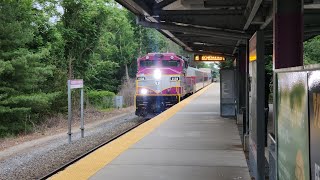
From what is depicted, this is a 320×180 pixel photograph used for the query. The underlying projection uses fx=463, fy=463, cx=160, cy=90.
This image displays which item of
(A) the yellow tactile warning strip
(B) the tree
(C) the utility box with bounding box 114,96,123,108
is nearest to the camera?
(A) the yellow tactile warning strip

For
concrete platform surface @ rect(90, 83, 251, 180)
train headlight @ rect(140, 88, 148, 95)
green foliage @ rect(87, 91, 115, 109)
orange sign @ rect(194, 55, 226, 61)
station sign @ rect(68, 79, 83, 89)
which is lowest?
concrete platform surface @ rect(90, 83, 251, 180)

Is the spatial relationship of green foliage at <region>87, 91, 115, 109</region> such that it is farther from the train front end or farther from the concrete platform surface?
the concrete platform surface

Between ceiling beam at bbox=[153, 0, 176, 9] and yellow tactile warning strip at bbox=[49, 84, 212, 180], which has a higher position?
ceiling beam at bbox=[153, 0, 176, 9]

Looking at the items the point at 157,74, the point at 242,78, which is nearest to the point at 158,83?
the point at 157,74

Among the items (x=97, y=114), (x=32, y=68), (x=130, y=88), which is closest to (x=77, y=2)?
(x=97, y=114)

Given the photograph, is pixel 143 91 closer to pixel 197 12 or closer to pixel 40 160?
pixel 40 160

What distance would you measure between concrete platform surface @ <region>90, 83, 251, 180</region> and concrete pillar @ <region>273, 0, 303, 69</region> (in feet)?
6.58

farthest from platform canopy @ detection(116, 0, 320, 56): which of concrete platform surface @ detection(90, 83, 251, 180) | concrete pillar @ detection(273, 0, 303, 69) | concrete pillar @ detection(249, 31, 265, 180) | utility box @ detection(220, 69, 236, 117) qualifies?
utility box @ detection(220, 69, 236, 117)

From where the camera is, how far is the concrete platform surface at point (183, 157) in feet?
23.7

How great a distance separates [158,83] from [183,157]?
1600cm

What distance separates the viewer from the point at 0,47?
22922mm

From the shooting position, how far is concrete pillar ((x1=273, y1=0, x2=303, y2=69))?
18.8 ft

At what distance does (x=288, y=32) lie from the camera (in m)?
5.87

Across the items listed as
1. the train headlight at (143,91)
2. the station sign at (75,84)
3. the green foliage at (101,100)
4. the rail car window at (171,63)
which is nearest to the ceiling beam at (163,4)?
the station sign at (75,84)
